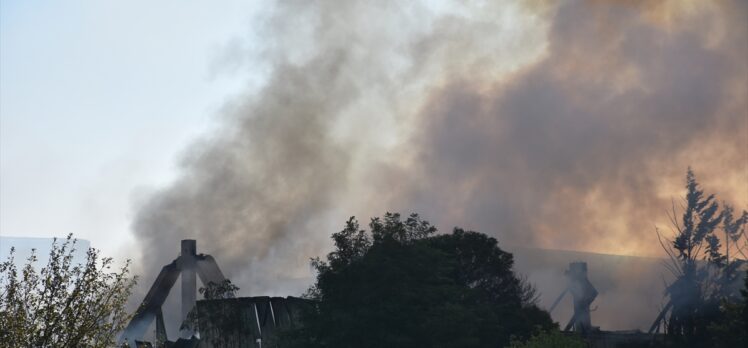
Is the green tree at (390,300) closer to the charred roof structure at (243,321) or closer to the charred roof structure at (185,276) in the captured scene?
the charred roof structure at (243,321)

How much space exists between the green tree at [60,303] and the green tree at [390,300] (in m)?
35.3

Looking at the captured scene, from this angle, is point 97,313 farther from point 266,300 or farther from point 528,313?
point 528,313

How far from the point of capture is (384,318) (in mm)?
65875

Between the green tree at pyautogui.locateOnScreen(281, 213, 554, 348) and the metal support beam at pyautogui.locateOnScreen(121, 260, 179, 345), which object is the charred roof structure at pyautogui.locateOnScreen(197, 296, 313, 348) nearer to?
the green tree at pyautogui.locateOnScreen(281, 213, 554, 348)

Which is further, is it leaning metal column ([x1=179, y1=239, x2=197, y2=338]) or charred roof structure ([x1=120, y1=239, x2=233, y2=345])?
leaning metal column ([x1=179, y1=239, x2=197, y2=338])

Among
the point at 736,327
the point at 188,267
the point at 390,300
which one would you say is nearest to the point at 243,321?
the point at 390,300

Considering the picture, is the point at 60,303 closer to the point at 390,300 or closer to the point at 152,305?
the point at 390,300

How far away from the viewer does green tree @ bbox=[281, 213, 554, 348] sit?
215ft

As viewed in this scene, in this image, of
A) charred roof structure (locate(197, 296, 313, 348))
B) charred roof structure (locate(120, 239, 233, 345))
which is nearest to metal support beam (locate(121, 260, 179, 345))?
charred roof structure (locate(120, 239, 233, 345))

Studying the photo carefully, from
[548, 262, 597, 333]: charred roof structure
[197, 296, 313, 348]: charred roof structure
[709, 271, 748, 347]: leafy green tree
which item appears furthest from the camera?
[548, 262, 597, 333]: charred roof structure

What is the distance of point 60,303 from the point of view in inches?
1197

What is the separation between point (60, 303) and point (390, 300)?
3844 cm

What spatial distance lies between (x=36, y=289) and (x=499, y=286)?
69299 millimetres

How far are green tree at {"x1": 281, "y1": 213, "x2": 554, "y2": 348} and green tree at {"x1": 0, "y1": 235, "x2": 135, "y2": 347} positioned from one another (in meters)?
35.3
